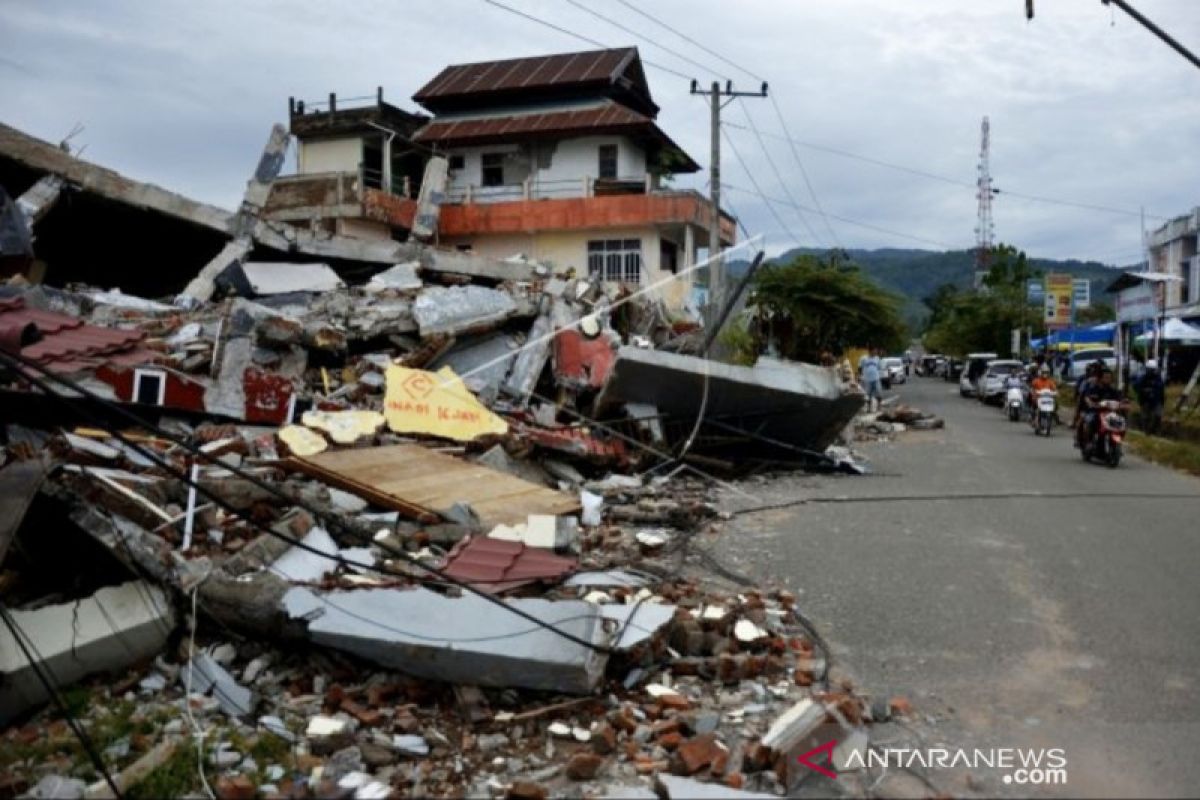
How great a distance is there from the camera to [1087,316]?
60719 millimetres

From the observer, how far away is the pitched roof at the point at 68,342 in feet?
24.2

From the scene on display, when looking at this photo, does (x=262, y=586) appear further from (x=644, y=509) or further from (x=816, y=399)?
(x=816, y=399)

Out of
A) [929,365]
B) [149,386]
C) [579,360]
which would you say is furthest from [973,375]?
[149,386]

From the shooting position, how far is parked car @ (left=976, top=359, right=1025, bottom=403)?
1223 inches

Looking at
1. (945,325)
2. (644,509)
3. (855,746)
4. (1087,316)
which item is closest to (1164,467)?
(644,509)

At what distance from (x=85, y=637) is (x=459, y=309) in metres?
9.09

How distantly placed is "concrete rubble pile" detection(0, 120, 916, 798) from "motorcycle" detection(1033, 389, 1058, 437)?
11.0 metres

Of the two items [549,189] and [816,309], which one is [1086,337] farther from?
[549,189]

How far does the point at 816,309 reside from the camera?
80.4ft

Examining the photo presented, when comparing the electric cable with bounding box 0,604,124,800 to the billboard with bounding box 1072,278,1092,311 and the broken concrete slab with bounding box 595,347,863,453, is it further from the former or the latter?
the billboard with bounding box 1072,278,1092,311

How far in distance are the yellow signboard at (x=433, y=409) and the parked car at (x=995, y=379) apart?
76.3 feet

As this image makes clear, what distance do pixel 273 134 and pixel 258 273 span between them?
2820 millimetres

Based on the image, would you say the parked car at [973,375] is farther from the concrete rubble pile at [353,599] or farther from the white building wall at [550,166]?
the concrete rubble pile at [353,599]

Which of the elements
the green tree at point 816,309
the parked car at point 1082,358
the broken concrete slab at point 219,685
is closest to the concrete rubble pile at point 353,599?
the broken concrete slab at point 219,685
